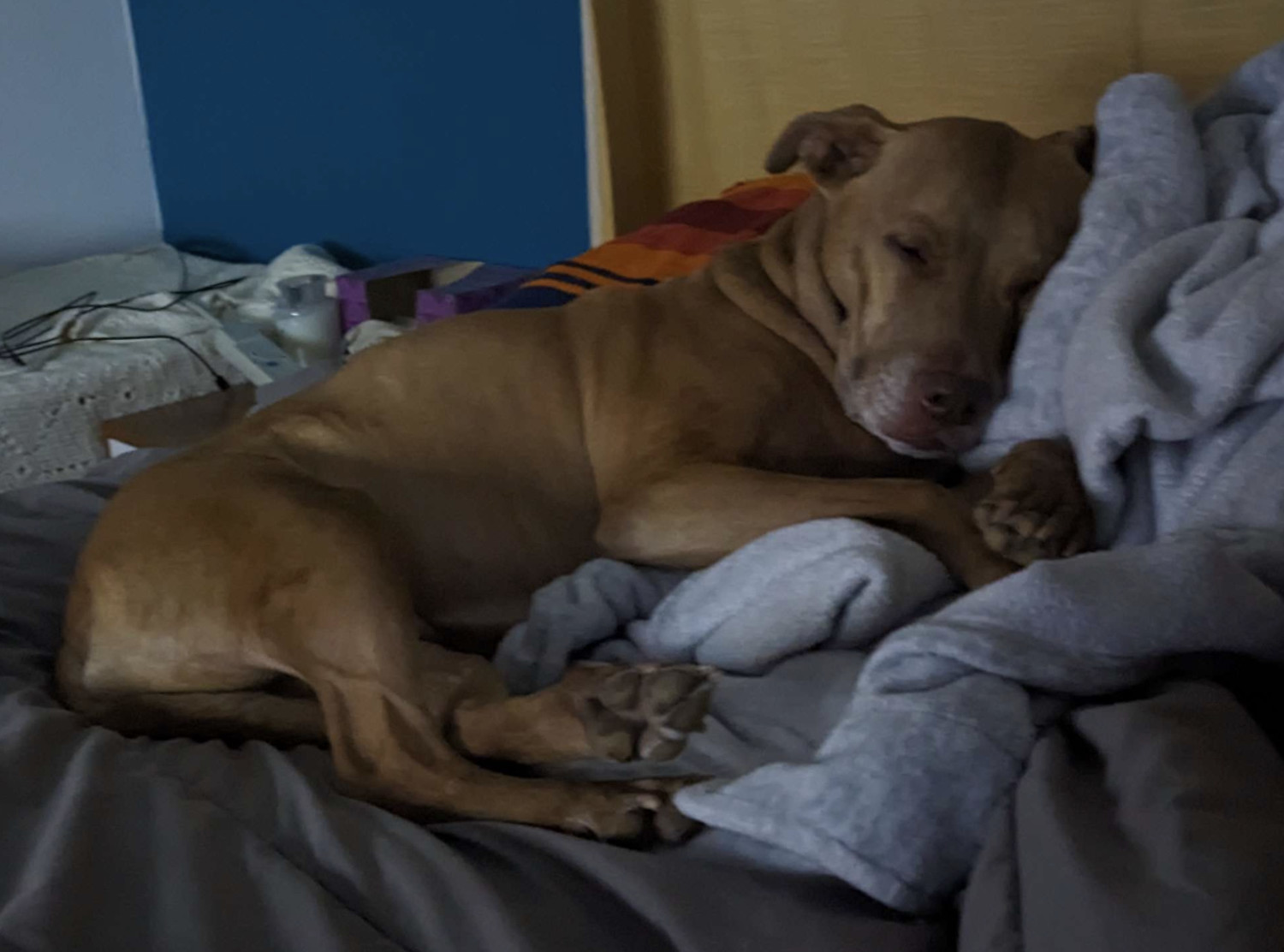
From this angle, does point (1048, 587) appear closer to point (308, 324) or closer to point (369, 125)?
point (308, 324)

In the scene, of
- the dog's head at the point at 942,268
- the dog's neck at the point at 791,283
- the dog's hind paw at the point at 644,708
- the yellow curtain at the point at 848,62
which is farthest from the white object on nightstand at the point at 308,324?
the dog's hind paw at the point at 644,708

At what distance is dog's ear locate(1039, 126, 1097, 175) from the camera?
1427 millimetres

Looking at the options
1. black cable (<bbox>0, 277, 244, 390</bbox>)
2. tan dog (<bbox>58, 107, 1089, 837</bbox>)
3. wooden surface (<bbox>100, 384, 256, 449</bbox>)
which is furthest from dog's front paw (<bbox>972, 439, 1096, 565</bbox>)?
black cable (<bbox>0, 277, 244, 390</bbox>)

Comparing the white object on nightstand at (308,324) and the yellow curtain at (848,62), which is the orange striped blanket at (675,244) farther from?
the white object on nightstand at (308,324)

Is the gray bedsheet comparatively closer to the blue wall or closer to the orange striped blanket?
the orange striped blanket

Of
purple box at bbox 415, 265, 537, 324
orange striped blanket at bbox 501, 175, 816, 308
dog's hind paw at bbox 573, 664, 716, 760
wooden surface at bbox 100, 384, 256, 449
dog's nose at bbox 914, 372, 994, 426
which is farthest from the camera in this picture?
wooden surface at bbox 100, 384, 256, 449

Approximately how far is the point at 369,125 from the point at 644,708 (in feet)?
8.76

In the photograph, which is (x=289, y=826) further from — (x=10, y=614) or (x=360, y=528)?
(x=10, y=614)

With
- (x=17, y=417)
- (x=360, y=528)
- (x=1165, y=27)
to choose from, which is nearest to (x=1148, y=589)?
(x=360, y=528)

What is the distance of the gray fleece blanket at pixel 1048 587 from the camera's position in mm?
798

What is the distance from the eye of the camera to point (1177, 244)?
111cm

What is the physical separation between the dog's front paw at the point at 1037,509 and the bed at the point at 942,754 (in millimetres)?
34

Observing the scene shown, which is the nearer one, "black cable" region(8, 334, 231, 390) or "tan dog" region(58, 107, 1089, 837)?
"tan dog" region(58, 107, 1089, 837)

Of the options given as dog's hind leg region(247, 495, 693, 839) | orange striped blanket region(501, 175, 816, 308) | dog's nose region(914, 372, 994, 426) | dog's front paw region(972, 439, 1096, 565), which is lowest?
dog's hind leg region(247, 495, 693, 839)
